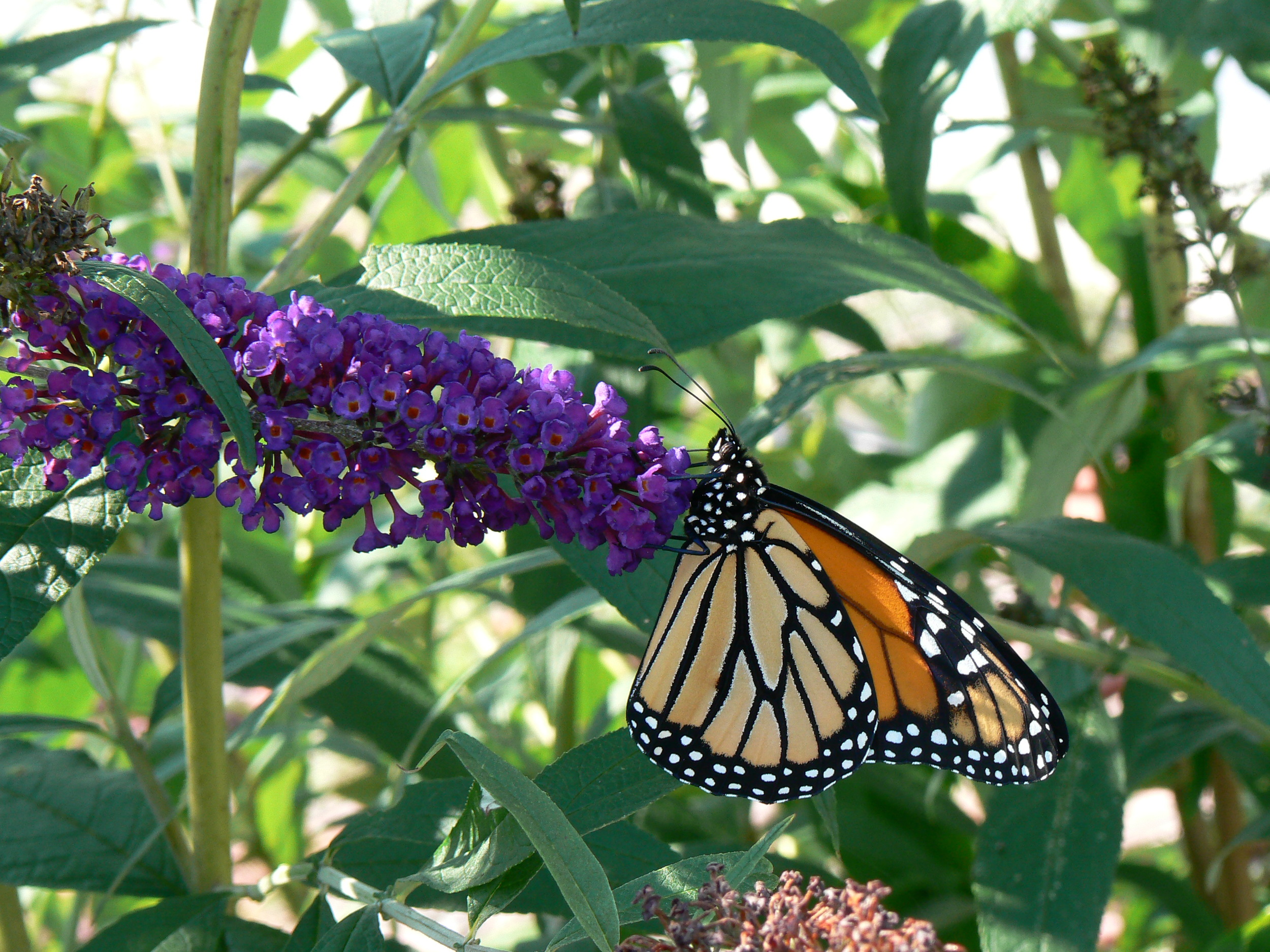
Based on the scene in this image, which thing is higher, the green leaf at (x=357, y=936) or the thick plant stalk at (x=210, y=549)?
the thick plant stalk at (x=210, y=549)

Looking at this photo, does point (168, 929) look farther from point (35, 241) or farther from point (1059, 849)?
point (1059, 849)

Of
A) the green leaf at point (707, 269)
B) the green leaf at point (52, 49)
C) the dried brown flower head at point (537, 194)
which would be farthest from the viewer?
the dried brown flower head at point (537, 194)

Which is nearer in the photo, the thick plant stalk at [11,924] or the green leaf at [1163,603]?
the green leaf at [1163,603]

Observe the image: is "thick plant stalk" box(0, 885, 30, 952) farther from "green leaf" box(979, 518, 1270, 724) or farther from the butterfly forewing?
"green leaf" box(979, 518, 1270, 724)

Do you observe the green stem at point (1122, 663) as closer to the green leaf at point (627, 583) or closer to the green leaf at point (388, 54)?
the green leaf at point (627, 583)

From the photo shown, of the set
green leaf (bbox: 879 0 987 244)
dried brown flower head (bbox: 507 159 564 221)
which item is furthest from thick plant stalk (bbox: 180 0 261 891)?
dried brown flower head (bbox: 507 159 564 221)

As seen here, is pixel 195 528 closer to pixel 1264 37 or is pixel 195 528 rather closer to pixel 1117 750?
pixel 1117 750

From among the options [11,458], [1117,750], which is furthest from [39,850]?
[1117,750]

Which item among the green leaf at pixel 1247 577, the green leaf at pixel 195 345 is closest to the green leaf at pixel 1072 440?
the green leaf at pixel 1247 577
